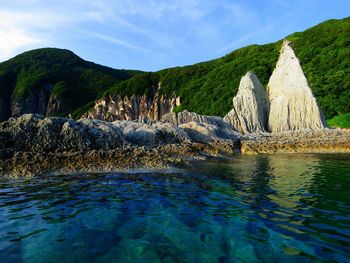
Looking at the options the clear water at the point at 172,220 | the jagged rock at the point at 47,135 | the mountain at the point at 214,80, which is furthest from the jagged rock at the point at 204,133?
the mountain at the point at 214,80

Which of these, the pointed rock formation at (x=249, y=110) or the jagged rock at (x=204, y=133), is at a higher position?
the pointed rock formation at (x=249, y=110)

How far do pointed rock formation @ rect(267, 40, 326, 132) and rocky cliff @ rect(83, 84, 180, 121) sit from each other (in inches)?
2012

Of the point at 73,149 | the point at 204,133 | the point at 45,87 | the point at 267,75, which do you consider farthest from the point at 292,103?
the point at 45,87

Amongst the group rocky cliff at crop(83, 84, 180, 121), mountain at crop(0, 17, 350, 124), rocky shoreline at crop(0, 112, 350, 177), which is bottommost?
rocky shoreline at crop(0, 112, 350, 177)

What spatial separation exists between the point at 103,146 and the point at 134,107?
87.0m

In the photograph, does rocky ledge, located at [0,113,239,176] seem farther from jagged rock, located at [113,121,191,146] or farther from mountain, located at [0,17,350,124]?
mountain, located at [0,17,350,124]

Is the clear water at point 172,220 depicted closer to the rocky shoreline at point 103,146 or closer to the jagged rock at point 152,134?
the rocky shoreline at point 103,146

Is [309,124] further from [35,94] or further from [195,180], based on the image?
[35,94]

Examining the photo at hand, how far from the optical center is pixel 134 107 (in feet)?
353

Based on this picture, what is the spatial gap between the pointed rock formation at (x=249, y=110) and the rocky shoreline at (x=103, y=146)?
33.9 ft

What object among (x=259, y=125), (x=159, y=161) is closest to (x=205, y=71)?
(x=259, y=125)

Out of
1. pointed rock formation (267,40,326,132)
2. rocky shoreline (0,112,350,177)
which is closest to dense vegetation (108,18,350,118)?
pointed rock formation (267,40,326,132)

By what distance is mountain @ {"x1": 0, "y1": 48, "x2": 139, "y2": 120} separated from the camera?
484ft

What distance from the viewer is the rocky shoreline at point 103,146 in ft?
51.6
